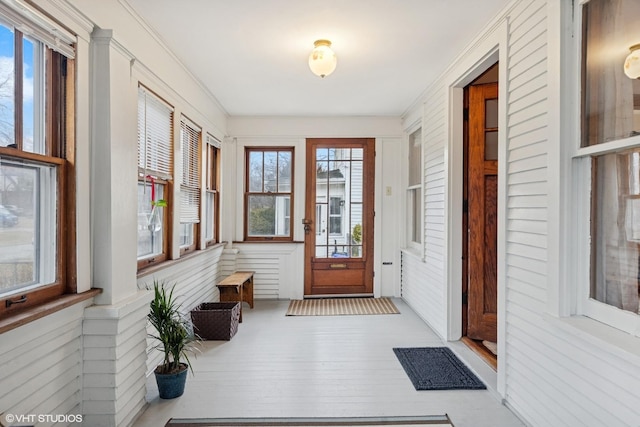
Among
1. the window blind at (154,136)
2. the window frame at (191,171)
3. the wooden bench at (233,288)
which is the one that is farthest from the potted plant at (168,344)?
the wooden bench at (233,288)

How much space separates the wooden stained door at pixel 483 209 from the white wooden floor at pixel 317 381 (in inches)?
16.9

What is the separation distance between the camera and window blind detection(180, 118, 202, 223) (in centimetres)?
373

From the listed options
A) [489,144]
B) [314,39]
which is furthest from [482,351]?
[314,39]

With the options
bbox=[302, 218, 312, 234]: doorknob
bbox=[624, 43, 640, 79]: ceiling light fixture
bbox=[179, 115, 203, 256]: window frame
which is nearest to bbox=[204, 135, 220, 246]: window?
bbox=[179, 115, 203, 256]: window frame

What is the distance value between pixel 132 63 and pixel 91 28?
0.41 metres

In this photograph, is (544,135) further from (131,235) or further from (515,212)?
(131,235)

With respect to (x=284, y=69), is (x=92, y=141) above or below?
below

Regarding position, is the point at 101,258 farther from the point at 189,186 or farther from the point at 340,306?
the point at 340,306

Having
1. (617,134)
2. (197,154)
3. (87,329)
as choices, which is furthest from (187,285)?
(617,134)

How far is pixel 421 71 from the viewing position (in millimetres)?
3609

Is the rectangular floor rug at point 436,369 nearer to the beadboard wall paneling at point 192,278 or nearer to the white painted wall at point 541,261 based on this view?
the white painted wall at point 541,261

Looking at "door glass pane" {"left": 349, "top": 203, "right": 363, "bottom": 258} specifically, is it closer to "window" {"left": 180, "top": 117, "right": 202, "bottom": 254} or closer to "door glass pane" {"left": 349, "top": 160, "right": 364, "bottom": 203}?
"door glass pane" {"left": 349, "top": 160, "right": 364, "bottom": 203}

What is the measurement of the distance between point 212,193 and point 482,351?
3.69m

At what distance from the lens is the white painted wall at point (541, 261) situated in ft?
5.22
